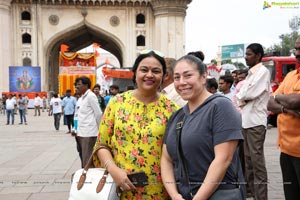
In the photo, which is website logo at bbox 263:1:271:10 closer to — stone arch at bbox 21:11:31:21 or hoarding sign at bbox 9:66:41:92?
hoarding sign at bbox 9:66:41:92

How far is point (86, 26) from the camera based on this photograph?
3225 cm

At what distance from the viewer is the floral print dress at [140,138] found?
2.62 metres

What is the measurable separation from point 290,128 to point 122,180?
1.33 m

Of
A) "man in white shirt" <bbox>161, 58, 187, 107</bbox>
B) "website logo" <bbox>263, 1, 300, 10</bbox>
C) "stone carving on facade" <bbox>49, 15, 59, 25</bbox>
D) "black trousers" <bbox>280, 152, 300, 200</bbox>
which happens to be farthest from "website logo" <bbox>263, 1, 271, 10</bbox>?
"black trousers" <bbox>280, 152, 300, 200</bbox>

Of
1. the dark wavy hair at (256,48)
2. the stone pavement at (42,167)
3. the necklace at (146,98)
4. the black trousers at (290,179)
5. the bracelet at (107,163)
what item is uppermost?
the dark wavy hair at (256,48)

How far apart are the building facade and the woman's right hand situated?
29.3 meters

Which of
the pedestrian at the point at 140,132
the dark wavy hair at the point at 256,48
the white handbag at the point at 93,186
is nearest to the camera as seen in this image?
the white handbag at the point at 93,186

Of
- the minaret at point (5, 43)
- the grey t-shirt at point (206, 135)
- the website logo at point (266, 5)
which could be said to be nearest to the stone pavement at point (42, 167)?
the grey t-shirt at point (206, 135)

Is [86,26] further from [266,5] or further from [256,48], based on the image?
[256,48]

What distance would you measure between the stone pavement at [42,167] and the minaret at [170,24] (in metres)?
19.6

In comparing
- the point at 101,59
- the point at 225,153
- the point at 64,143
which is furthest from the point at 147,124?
the point at 101,59

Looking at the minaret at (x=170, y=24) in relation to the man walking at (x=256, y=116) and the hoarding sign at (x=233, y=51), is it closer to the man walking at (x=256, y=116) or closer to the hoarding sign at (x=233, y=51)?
the hoarding sign at (x=233, y=51)

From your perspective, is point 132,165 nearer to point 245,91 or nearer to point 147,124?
point 147,124

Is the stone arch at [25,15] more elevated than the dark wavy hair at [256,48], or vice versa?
the stone arch at [25,15]
